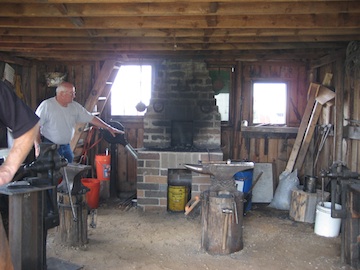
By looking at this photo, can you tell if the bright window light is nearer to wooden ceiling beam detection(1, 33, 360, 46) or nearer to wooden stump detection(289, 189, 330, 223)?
wooden ceiling beam detection(1, 33, 360, 46)

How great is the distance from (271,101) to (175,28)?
8.94ft

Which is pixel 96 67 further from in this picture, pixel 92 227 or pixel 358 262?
pixel 358 262

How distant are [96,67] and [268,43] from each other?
115 inches

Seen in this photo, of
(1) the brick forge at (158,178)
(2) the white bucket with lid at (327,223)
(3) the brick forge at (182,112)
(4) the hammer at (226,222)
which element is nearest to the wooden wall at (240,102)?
(3) the brick forge at (182,112)

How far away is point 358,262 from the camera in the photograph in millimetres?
3658

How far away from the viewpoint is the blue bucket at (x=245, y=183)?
5480 mm

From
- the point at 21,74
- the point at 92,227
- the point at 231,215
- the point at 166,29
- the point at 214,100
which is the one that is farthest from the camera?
the point at 21,74

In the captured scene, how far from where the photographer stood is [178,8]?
3479 mm

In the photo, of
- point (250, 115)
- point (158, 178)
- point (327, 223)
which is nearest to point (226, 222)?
point (327, 223)

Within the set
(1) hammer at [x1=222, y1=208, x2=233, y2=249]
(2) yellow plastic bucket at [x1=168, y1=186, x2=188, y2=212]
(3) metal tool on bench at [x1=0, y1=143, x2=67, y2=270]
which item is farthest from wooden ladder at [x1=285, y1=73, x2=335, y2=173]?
(3) metal tool on bench at [x1=0, y1=143, x2=67, y2=270]

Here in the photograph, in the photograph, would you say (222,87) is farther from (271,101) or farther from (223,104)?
(271,101)

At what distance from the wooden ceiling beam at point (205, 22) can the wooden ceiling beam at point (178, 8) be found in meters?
0.34

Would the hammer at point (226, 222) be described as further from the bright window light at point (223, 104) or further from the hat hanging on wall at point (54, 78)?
the hat hanging on wall at point (54, 78)

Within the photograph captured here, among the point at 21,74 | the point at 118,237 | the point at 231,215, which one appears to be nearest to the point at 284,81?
the point at 231,215
